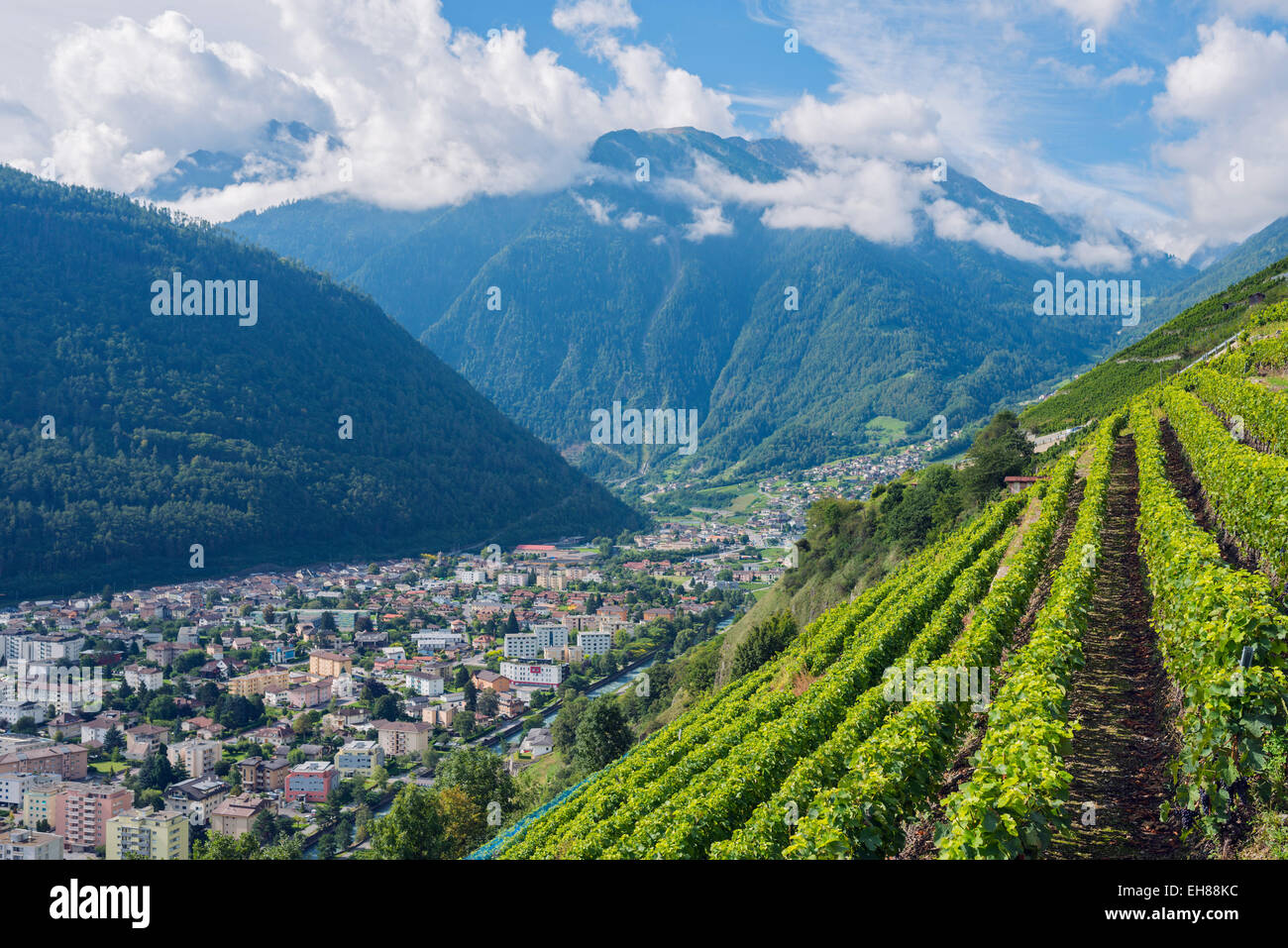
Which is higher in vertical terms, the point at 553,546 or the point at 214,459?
the point at 214,459

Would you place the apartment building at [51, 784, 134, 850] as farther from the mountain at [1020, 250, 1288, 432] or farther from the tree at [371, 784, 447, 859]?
the mountain at [1020, 250, 1288, 432]

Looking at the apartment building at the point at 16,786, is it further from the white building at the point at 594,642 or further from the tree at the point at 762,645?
the white building at the point at 594,642

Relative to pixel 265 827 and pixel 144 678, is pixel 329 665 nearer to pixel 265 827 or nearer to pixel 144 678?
pixel 144 678

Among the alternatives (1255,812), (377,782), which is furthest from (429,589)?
(1255,812)

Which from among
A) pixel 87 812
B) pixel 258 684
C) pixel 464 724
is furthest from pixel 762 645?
pixel 258 684

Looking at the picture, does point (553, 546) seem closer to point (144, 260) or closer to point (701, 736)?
point (144, 260)

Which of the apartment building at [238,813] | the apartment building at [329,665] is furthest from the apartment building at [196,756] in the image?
the apartment building at [329,665]

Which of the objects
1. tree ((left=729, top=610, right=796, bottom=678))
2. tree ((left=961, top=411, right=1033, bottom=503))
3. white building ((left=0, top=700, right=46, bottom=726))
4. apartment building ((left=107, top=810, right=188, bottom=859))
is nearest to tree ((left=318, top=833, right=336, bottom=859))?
apartment building ((left=107, top=810, right=188, bottom=859))
